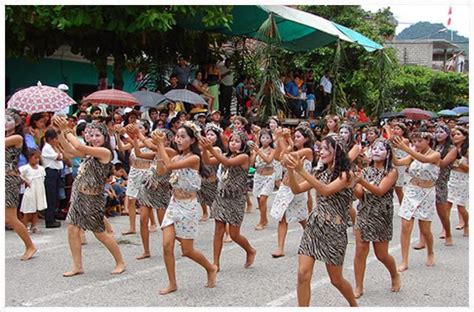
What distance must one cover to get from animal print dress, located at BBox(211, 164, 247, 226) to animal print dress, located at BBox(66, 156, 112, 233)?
4.19 feet

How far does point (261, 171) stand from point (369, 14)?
16.7m

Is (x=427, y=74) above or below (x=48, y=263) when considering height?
above

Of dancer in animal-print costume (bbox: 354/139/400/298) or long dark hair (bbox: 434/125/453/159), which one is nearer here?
dancer in animal-print costume (bbox: 354/139/400/298)

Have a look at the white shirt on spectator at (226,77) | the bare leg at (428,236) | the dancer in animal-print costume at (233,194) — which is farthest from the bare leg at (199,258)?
the white shirt on spectator at (226,77)

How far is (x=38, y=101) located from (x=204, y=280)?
3.38 meters

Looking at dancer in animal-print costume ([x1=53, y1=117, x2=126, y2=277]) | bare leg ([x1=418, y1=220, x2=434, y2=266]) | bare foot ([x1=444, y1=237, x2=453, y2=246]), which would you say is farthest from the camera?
bare foot ([x1=444, y1=237, x2=453, y2=246])

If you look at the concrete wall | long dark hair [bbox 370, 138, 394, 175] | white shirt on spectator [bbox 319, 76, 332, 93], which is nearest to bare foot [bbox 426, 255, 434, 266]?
long dark hair [bbox 370, 138, 394, 175]

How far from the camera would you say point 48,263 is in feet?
22.5

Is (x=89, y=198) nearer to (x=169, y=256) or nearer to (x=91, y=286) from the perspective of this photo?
(x=91, y=286)

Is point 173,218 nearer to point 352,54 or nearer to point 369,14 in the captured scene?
point 352,54

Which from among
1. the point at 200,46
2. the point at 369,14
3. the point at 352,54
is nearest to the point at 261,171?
the point at 200,46

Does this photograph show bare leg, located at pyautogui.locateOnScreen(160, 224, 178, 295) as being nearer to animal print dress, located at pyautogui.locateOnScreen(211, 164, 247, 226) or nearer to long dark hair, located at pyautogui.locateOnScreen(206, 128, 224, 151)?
animal print dress, located at pyautogui.locateOnScreen(211, 164, 247, 226)

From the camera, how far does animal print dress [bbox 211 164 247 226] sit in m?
6.63

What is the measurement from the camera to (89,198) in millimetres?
6375
